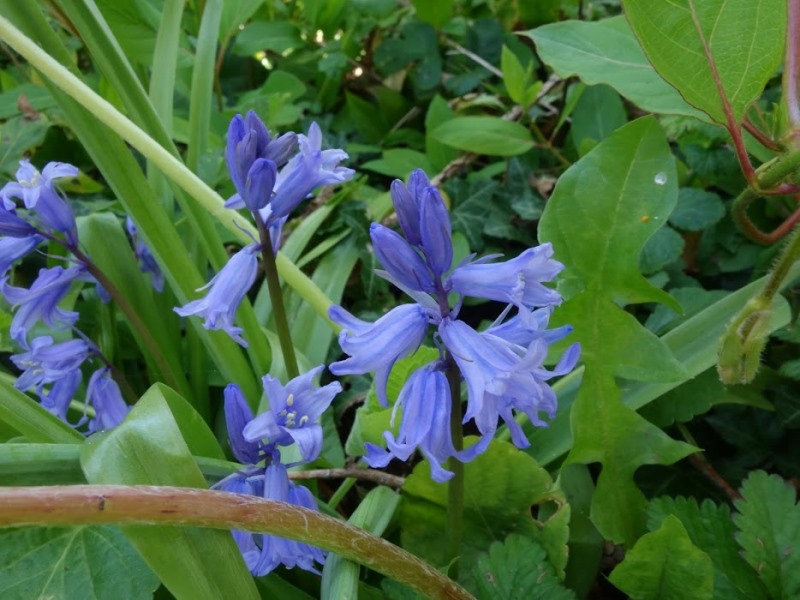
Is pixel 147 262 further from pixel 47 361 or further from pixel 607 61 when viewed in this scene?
pixel 607 61

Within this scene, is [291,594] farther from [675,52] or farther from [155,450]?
[675,52]

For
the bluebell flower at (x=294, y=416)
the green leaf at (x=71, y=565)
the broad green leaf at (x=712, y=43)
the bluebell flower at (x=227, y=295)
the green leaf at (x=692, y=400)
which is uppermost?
the broad green leaf at (x=712, y=43)

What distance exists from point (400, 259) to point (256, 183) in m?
0.23

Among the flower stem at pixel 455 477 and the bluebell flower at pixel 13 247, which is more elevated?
the bluebell flower at pixel 13 247

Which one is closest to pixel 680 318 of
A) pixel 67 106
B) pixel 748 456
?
pixel 748 456

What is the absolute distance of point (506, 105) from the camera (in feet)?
5.78

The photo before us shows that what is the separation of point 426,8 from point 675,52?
1118 millimetres

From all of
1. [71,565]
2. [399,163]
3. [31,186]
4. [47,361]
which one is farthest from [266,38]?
[71,565]

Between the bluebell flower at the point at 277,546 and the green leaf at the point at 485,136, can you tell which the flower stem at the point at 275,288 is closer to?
the bluebell flower at the point at 277,546

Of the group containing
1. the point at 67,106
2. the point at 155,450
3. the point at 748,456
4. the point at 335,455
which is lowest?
the point at 748,456

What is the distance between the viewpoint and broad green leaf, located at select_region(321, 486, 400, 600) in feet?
2.36

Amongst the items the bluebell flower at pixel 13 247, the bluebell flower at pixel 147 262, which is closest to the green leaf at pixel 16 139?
the bluebell flower at pixel 147 262

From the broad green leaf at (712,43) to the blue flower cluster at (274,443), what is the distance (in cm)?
50

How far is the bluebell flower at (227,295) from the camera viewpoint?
84 cm
